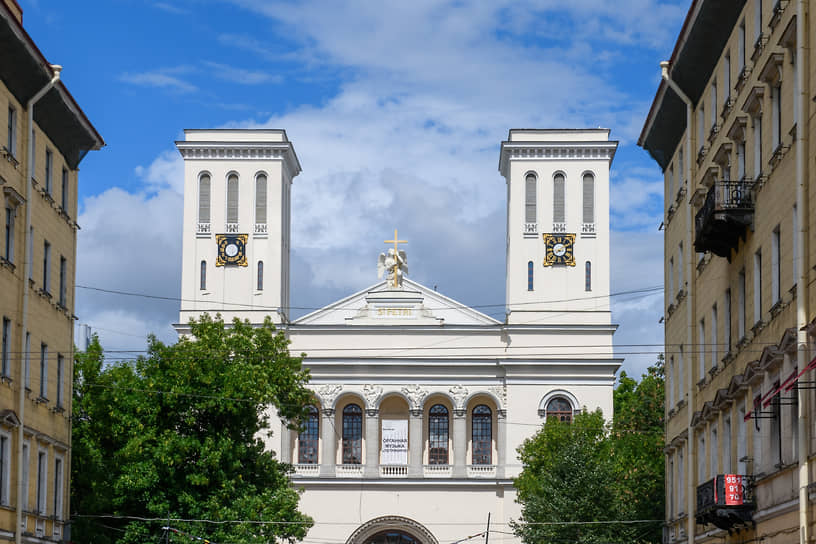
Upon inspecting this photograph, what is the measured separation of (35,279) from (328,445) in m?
47.7

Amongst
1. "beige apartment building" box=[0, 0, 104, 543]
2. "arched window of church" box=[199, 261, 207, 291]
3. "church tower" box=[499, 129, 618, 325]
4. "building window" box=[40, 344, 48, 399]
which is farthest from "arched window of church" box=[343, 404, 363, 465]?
"building window" box=[40, 344, 48, 399]

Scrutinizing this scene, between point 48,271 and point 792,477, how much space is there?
22194 millimetres

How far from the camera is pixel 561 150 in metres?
89.5

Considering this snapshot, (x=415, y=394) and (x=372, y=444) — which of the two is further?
(x=415, y=394)

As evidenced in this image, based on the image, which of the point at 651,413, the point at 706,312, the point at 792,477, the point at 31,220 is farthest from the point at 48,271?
the point at 651,413

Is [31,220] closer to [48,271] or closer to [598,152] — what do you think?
[48,271]

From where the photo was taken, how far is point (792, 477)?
1117 inches

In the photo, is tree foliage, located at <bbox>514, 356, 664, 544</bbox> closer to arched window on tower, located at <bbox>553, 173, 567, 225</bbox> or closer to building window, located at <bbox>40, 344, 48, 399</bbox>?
arched window on tower, located at <bbox>553, 173, 567, 225</bbox>

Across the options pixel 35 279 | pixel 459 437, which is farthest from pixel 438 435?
pixel 35 279

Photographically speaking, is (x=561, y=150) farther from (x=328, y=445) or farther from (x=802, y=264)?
(x=802, y=264)

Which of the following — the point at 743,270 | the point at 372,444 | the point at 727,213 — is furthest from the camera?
the point at 372,444

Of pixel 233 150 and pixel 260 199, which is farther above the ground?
pixel 233 150

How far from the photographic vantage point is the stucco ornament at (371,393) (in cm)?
8800

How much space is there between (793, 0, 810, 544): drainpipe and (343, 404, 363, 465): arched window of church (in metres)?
62.6
